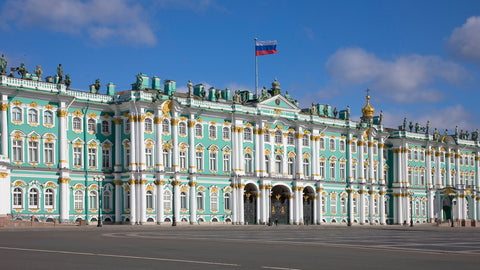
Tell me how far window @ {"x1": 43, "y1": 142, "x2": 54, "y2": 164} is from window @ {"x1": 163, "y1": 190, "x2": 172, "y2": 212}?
12749 millimetres

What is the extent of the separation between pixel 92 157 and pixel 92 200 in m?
4.35

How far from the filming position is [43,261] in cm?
2102

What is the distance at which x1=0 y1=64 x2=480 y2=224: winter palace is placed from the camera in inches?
2697

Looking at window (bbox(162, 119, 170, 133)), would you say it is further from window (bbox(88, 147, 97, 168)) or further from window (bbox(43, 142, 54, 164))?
window (bbox(43, 142, 54, 164))

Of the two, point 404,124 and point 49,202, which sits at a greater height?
point 404,124

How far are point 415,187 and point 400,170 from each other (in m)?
4.78

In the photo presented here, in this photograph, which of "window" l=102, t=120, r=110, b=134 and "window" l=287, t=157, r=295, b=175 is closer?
"window" l=102, t=120, r=110, b=134

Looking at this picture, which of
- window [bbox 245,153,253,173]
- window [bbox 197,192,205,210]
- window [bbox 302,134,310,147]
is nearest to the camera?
window [bbox 197,192,205,210]

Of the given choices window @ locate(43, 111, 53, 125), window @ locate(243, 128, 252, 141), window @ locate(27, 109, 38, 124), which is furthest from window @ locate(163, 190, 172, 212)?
window @ locate(27, 109, 38, 124)

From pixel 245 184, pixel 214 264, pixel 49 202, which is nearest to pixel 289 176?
pixel 245 184

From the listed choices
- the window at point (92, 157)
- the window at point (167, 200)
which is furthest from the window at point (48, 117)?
the window at point (167, 200)

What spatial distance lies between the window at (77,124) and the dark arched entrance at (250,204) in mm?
22169

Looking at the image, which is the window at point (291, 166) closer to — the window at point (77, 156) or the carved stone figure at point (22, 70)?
the window at point (77, 156)

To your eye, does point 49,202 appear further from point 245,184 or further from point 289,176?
point 289,176
